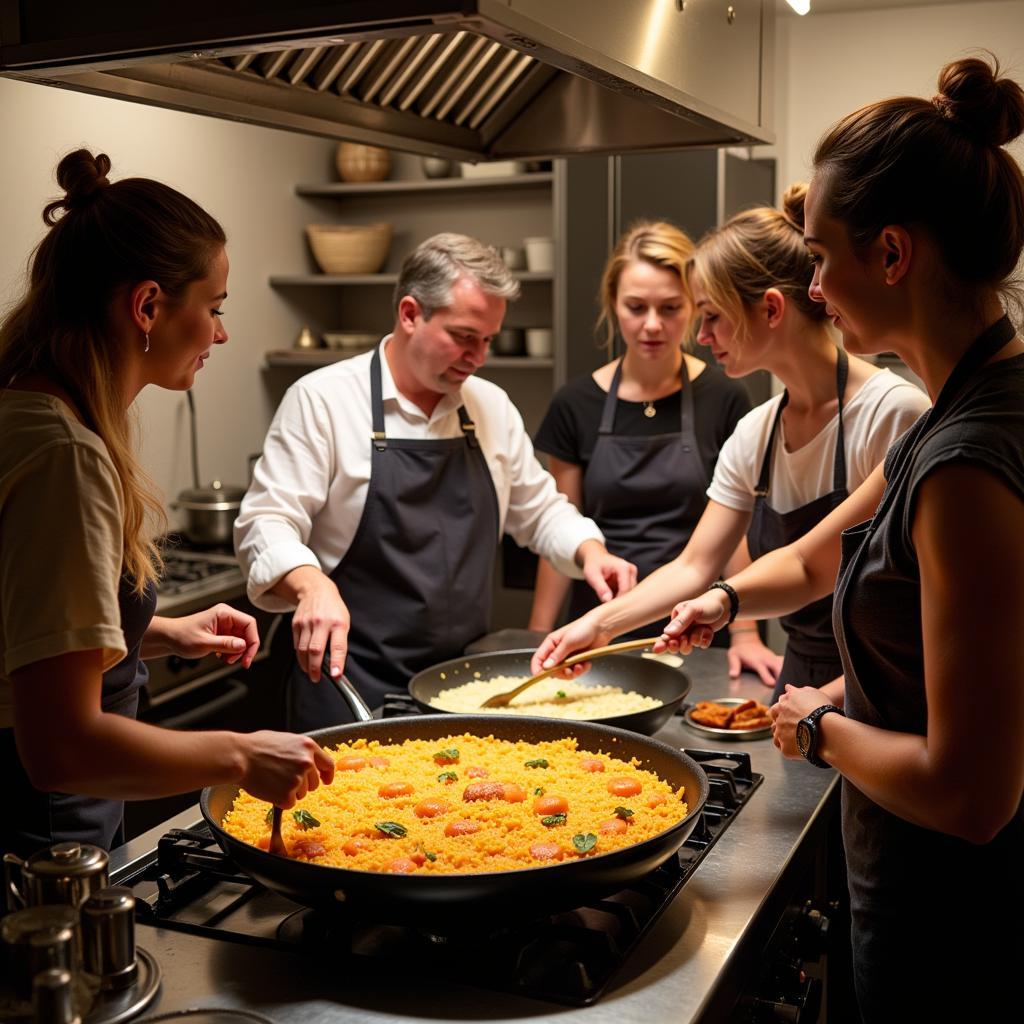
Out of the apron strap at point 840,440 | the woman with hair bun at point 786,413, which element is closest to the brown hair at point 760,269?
the woman with hair bun at point 786,413

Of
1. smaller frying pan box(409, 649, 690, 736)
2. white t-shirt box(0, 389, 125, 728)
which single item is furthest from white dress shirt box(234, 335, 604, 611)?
white t-shirt box(0, 389, 125, 728)

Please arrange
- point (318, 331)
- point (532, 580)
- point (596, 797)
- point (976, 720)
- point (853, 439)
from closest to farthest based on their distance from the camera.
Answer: point (976, 720) < point (596, 797) < point (853, 439) < point (532, 580) < point (318, 331)

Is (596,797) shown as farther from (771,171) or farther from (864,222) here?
(771,171)

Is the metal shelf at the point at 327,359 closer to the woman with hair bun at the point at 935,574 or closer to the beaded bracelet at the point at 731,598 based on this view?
the beaded bracelet at the point at 731,598

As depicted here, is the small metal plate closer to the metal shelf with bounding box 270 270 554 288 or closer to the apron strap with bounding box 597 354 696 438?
the apron strap with bounding box 597 354 696 438

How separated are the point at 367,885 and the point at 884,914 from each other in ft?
2.21

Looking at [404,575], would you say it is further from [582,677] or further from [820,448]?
[820,448]

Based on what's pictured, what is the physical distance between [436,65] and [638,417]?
176 cm

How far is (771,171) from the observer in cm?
479

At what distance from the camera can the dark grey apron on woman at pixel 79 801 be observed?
1395mm

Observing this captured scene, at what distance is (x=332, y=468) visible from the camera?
103 inches

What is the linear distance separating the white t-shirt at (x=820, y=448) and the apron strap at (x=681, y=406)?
1040mm

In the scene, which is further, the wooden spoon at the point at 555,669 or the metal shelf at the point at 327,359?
the metal shelf at the point at 327,359

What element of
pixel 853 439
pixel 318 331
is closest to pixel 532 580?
pixel 318 331
